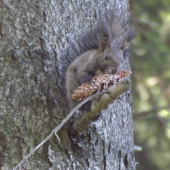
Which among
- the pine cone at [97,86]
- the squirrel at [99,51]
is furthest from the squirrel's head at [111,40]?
the pine cone at [97,86]

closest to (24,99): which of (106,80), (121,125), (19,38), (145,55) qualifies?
(19,38)

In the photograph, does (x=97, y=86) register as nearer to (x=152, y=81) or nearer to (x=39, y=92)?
(x=39, y=92)

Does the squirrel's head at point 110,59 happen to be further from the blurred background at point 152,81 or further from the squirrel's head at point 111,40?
the blurred background at point 152,81

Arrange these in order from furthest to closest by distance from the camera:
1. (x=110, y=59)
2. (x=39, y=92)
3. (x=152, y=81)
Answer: (x=152, y=81) < (x=110, y=59) < (x=39, y=92)

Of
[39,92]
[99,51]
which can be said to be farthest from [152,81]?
[39,92]

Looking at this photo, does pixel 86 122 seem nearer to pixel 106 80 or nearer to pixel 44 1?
pixel 106 80

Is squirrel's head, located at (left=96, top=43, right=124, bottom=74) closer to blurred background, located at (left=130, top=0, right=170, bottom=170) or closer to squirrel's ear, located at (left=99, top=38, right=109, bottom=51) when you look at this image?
squirrel's ear, located at (left=99, top=38, right=109, bottom=51)
